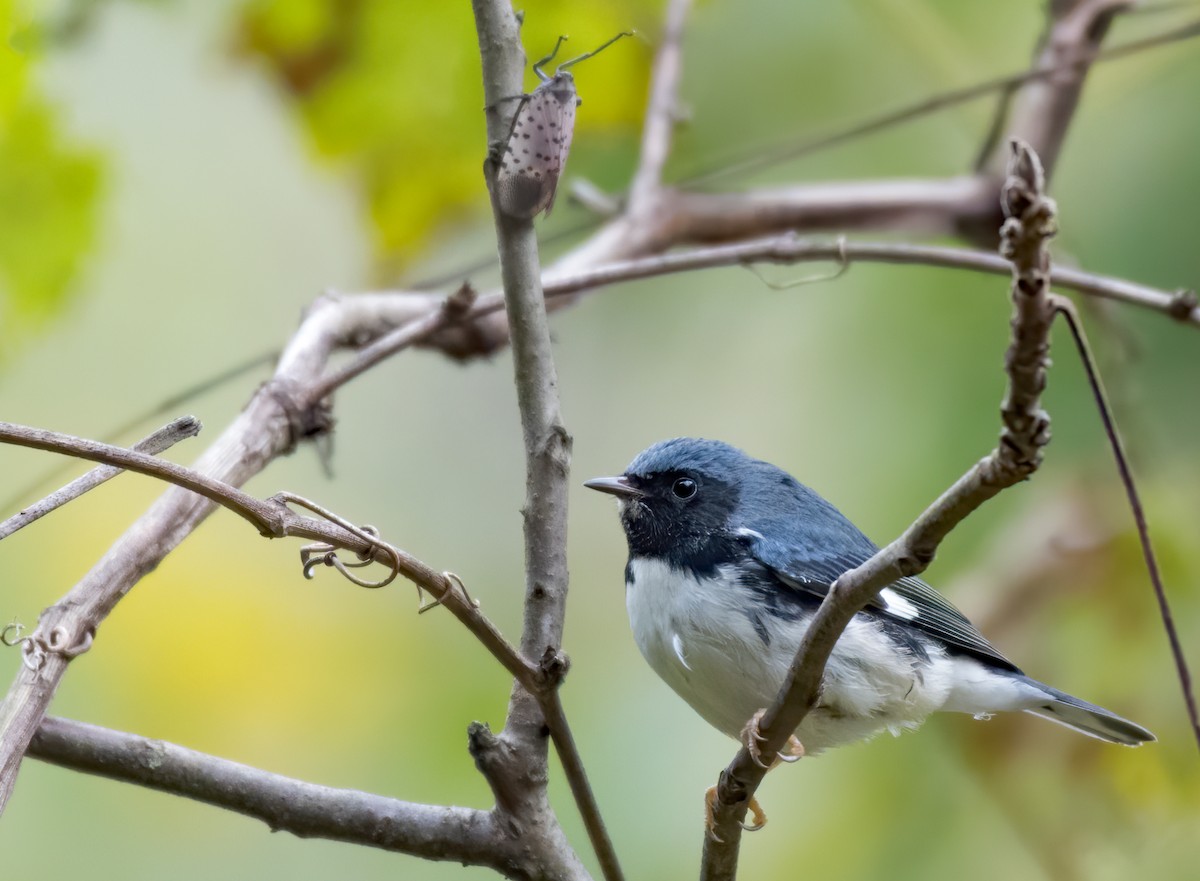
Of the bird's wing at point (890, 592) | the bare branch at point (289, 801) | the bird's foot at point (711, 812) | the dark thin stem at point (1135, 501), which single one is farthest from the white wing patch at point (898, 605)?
the bare branch at point (289, 801)

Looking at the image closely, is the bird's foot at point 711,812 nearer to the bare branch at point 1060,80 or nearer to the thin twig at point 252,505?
the thin twig at point 252,505

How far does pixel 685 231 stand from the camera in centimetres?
323

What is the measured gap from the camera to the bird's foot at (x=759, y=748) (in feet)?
5.16

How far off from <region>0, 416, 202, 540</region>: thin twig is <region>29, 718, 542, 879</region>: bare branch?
1.43ft

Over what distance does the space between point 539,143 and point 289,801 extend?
3.08 feet

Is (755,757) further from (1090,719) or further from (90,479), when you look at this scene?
(1090,719)

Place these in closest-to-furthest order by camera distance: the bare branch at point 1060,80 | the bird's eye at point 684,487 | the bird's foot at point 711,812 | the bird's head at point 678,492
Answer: the bird's foot at point 711,812 → the bird's head at point 678,492 → the bird's eye at point 684,487 → the bare branch at point 1060,80

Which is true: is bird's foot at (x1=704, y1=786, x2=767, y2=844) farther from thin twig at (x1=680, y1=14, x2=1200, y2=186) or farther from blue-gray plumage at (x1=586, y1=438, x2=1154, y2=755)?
thin twig at (x1=680, y1=14, x2=1200, y2=186)

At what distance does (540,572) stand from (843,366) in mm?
2085

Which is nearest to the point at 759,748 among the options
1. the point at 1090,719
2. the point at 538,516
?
the point at 538,516

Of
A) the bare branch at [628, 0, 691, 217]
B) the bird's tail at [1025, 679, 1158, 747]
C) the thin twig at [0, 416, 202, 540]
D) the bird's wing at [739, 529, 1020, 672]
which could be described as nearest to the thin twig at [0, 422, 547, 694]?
the thin twig at [0, 416, 202, 540]

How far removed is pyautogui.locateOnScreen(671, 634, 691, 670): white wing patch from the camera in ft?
7.45

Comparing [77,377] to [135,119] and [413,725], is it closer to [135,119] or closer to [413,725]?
[135,119]

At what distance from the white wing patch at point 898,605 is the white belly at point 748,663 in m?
0.07
